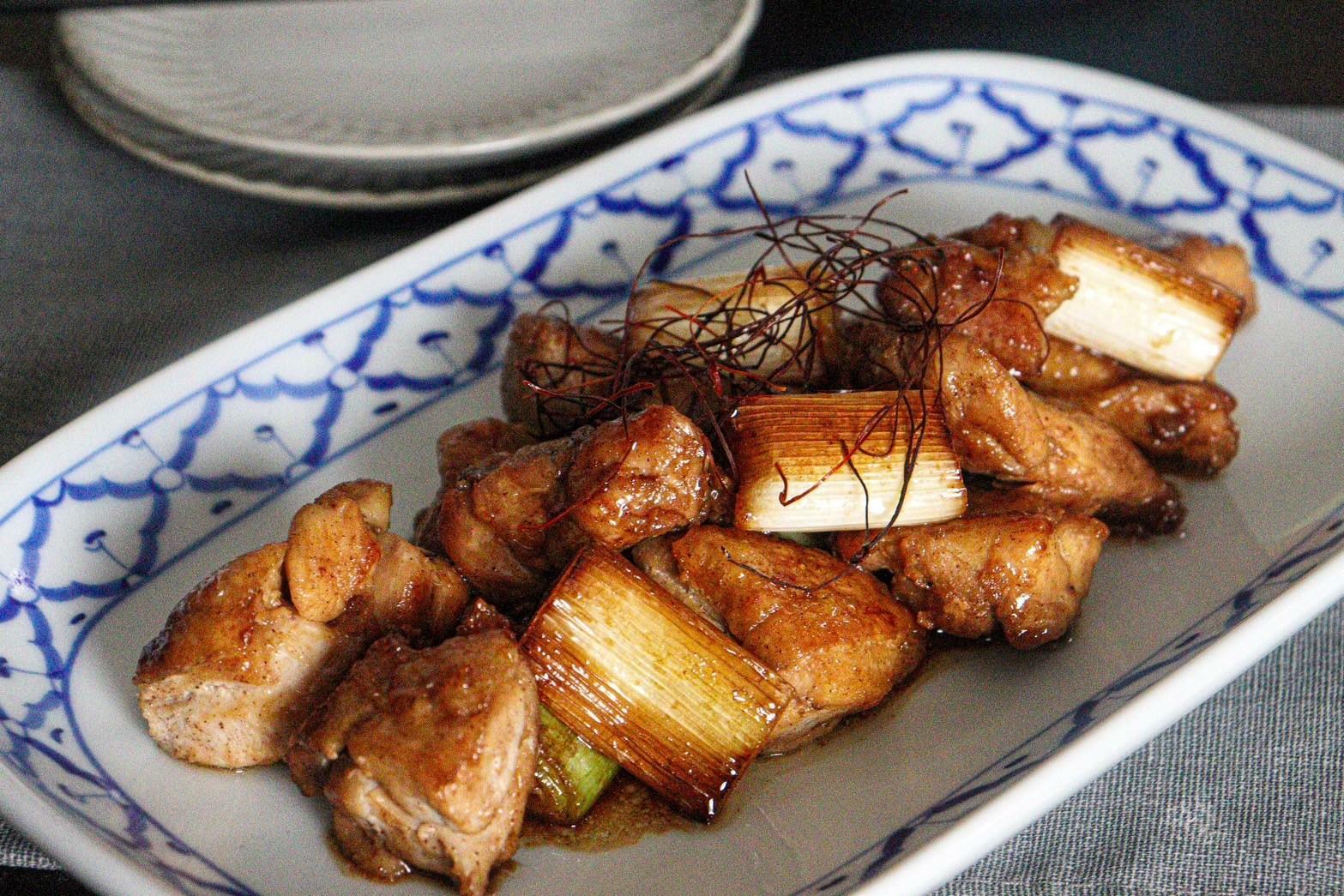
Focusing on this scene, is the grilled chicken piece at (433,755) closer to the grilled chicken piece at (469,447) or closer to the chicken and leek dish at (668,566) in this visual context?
the chicken and leek dish at (668,566)

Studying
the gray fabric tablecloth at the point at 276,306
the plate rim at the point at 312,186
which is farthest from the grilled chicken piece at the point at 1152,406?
the plate rim at the point at 312,186

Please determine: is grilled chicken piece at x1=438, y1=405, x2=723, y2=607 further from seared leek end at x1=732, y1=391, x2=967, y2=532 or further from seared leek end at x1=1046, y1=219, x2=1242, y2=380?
seared leek end at x1=1046, y1=219, x2=1242, y2=380

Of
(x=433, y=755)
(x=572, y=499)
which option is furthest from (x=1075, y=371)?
(x=433, y=755)

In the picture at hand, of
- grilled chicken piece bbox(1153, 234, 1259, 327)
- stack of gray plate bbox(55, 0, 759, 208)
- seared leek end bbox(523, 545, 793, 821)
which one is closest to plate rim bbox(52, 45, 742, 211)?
stack of gray plate bbox(55, 0, 759, 208)

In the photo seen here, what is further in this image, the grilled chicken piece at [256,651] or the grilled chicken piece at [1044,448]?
the grilled chicken piece at [1044,448]

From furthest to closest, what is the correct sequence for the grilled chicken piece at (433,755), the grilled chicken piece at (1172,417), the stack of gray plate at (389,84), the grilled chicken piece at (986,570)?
the stack of gray plate at (389,84) → the grilled chicken piece at (1172,417) → the grilled chicken piece at (986,570) → the grilled chicken piece at (433,755)

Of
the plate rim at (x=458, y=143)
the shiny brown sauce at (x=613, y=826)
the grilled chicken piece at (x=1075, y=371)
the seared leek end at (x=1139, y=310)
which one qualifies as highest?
the plate rim at (x=458, y=143)

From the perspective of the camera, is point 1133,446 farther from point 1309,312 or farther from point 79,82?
point 79,82
